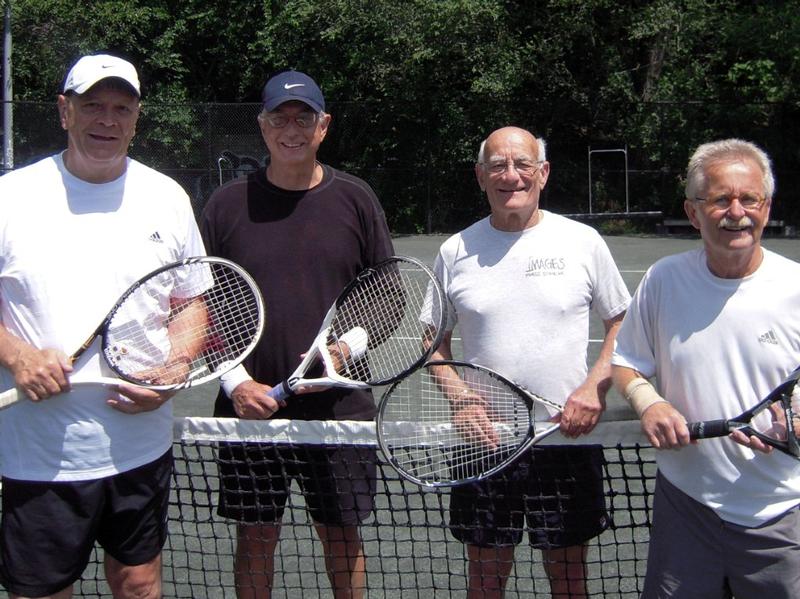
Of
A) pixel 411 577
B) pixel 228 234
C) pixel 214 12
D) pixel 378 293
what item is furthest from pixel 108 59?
pixel 214 12

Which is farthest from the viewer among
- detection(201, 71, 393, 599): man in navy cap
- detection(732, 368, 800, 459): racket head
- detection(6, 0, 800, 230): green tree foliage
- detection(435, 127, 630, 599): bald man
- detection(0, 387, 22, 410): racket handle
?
detection(6, 0, 800, 230): green tree foliage

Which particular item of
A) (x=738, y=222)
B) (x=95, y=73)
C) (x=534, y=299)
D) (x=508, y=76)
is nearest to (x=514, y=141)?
(x=534, y=299)

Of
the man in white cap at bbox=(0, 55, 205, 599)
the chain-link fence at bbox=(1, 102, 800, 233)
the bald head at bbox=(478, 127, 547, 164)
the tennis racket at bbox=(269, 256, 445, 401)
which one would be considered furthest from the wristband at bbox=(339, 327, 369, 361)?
the chain-link fence at bbox=(1, 102, 800, 233)

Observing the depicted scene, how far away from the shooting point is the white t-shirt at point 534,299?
293 cm

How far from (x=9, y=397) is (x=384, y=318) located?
1058 mm

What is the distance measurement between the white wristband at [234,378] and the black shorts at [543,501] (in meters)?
0.74

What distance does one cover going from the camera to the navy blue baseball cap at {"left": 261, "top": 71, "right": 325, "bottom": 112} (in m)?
3.08

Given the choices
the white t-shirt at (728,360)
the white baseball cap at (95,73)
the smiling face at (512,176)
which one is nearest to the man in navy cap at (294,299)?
the smiling face at (512,176)

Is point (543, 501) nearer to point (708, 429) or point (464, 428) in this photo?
point (464, 428)

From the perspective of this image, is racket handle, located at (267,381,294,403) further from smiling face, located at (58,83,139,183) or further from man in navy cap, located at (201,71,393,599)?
smiling face, located at (58,83,139,183)

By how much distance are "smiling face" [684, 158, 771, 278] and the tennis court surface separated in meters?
0.61

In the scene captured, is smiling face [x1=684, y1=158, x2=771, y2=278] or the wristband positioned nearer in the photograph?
smiling face [x1=684, y1=158, x2=771, y2=278]

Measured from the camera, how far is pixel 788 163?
63.6 feet

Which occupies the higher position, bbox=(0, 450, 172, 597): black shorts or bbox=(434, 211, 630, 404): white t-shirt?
bbox=(434, 211, 630, 404): white t-shirt
